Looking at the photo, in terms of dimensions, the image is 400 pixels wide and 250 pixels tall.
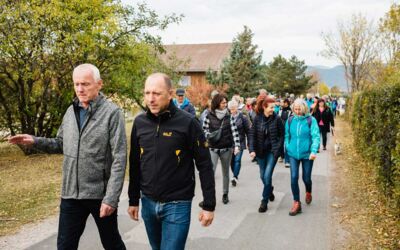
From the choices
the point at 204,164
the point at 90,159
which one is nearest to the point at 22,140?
the point at 90,159

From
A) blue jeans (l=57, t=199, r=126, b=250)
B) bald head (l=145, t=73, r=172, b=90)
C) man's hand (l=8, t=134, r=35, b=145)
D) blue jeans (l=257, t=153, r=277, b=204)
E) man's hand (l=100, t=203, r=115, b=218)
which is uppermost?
bald head (l=145, t=73, r=172, b=90)

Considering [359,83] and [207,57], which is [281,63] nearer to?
[207,57]

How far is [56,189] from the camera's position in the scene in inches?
345

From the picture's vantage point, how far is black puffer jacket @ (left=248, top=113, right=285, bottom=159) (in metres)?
6.91

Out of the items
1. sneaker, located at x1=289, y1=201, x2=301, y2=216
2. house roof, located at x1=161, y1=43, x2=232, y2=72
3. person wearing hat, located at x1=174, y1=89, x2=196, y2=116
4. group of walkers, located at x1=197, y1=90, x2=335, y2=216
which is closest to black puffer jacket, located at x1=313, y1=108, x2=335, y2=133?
person wearing hat, located at x1=174, y1=89, x2=196, y2=116

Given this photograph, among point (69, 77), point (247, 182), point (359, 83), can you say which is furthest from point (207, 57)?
point (247, 182)

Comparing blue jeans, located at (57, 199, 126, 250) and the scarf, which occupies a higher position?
the scarf

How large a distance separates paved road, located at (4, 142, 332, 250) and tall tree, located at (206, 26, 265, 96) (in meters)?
29.7

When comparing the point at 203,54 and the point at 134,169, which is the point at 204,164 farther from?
the point at 203,54

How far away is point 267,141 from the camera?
6926 mm

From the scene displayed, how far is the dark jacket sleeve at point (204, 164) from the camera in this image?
132 inches

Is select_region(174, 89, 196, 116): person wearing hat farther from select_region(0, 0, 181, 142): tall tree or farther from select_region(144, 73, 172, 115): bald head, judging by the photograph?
select_region(144, 73, 172, 115): bald head

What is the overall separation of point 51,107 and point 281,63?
1867 inches

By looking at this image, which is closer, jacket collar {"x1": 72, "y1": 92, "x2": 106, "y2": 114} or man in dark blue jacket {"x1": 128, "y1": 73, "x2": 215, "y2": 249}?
man in dark blue jacket {"x1": 128, "y1": 73, "x2": 215, "y2": 249}
